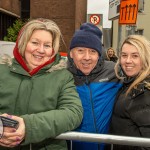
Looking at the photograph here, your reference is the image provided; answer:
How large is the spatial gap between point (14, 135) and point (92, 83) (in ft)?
3.27

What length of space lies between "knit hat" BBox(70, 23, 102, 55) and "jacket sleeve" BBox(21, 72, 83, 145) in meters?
0.60

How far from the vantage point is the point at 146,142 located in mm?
2000

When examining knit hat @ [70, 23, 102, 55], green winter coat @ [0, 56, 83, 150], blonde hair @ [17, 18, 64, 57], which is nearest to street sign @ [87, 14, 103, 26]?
knit hat @ [70, 23, 102, 55]

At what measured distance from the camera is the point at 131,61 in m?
2.68

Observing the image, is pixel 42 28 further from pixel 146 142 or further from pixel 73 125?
pixel 146 142

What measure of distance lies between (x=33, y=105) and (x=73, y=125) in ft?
0.98

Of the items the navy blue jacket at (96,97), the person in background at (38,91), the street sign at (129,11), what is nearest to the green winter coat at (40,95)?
the person in background at (38,91)

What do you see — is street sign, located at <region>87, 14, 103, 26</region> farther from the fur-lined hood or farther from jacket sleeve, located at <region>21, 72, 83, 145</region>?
jacket sleeve, located at <region>21, 72, 83, 145</region>

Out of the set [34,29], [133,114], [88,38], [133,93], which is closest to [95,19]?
[88,38]

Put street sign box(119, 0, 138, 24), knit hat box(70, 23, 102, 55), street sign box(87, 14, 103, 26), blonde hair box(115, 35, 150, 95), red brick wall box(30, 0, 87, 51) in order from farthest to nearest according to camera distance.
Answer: red brick wall box(30, 0, 87, 51), street sign box(87, 14, 103, 26), street sign box(119, 0, 138, 24), knit hat box(70, 23, 102, 55), blonde hair box(115, 35, 150, 95)

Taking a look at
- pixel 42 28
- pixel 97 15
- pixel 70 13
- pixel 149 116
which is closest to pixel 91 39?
pixel 42 28

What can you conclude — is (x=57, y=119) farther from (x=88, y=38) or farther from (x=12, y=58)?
(x=88, y=38)

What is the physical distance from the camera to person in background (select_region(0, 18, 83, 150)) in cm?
189

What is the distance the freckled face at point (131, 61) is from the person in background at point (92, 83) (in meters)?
0.16
